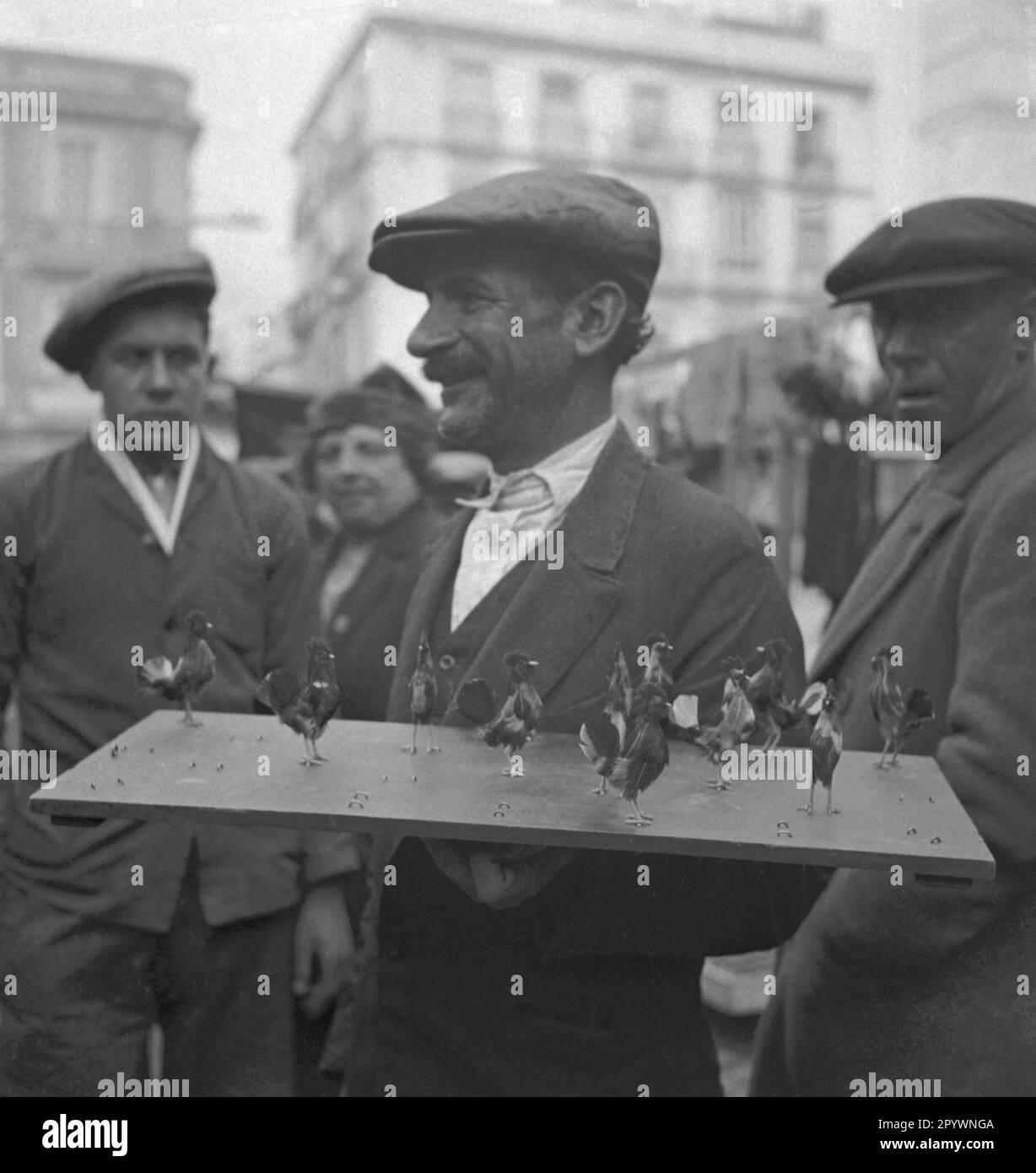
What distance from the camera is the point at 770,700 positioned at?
2.43 meters

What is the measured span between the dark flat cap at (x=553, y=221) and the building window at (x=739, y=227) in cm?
128

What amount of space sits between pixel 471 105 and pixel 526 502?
1.44 m

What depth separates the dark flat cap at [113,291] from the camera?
3135 millimetres

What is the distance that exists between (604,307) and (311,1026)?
1937 mm

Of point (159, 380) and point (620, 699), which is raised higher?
point (159, 380)

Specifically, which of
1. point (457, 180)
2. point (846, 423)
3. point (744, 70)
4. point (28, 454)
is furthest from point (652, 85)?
point (28, 454)

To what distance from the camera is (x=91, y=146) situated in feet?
13.0

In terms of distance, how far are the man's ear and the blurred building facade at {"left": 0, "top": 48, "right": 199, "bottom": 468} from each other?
143cm

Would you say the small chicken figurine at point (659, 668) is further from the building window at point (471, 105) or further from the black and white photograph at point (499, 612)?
the building window at point (471, 105)

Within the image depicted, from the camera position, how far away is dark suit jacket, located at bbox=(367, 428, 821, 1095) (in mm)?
2754

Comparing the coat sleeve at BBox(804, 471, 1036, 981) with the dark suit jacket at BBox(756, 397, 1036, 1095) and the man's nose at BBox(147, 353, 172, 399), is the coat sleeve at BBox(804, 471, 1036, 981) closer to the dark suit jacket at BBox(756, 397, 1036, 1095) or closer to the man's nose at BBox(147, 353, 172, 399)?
the dark suit jacket at BBox(756, 397, 1036, 1095)

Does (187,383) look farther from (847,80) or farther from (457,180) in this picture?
(847,80)

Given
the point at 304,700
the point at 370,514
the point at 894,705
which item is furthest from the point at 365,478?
the point at 894,705

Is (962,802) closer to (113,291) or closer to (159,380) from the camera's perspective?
(159,380)
